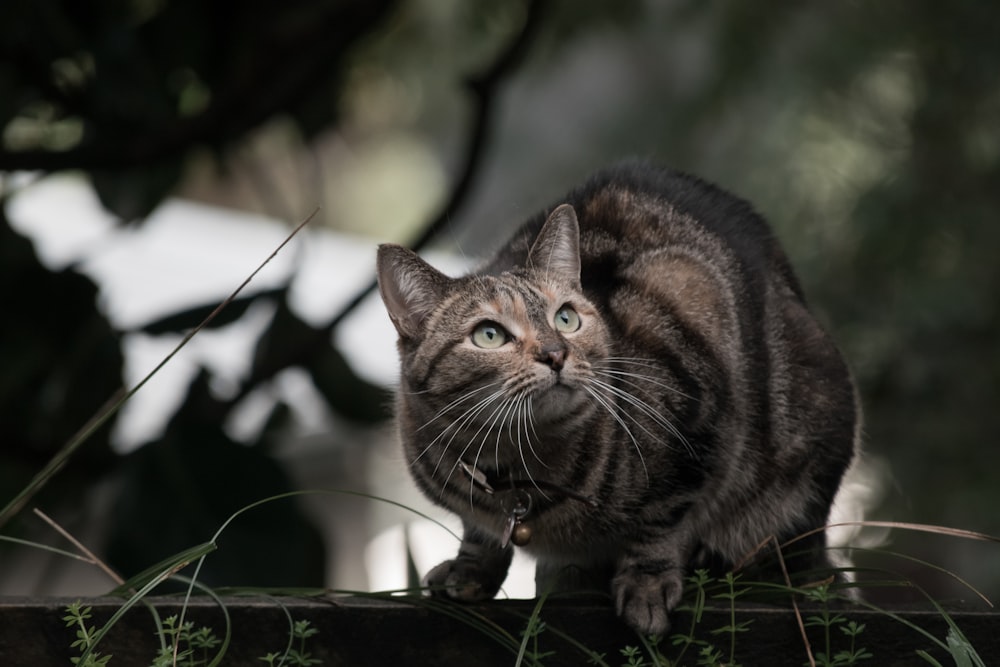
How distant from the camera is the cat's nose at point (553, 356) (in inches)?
59.7

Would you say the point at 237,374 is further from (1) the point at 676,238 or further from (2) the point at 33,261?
(1) the point at 676,238

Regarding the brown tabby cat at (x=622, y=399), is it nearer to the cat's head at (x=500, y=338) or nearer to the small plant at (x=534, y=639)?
the cat's head at (x=500, y=338)

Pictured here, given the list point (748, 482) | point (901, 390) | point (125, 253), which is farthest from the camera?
point (125, 253)

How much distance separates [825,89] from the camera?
3891mm

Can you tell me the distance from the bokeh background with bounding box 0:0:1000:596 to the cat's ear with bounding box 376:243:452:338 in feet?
0.22

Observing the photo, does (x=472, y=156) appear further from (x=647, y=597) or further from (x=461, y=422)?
(x=647, y=597)

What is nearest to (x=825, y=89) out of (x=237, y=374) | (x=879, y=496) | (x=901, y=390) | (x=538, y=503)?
(x=901, y=390)

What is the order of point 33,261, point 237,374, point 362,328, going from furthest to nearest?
point 362,328
point 237,374
point 33,261

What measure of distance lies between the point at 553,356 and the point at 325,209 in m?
2.64

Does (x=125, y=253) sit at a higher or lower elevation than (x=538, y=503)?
higher

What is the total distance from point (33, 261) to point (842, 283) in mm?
2381

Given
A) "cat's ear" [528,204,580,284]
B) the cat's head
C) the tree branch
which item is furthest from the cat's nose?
the tree branch

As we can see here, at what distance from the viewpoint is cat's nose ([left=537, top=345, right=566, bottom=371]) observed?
1516 mm

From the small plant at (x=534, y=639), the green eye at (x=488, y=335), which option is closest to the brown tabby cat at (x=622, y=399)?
the green eye at (x=488, y=335)
